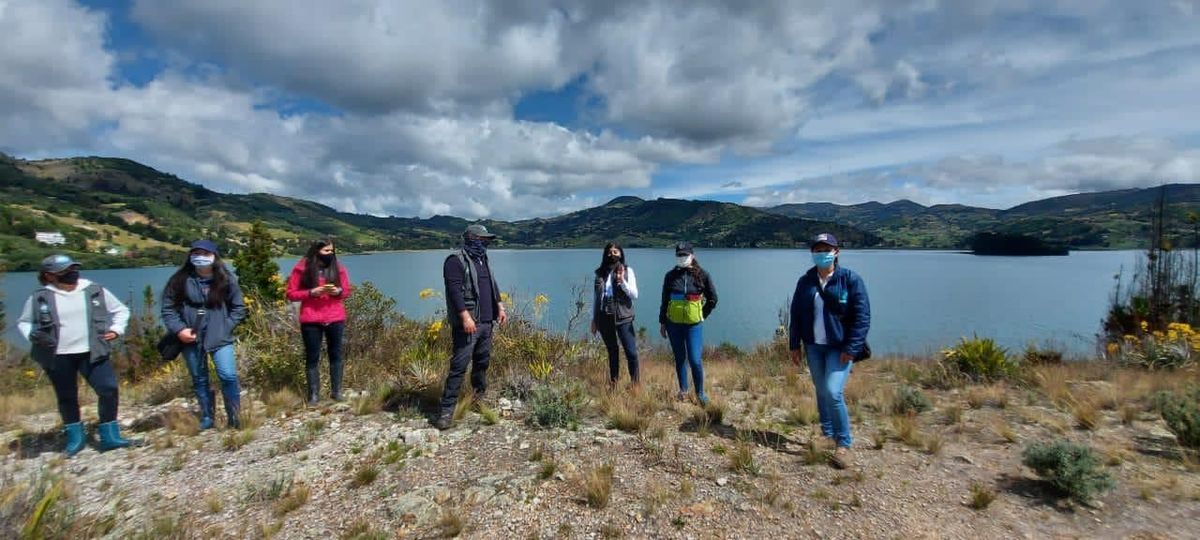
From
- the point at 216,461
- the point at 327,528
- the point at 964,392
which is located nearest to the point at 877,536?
the point at 327,528

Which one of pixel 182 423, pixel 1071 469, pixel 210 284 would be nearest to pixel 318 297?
pixel 210 284

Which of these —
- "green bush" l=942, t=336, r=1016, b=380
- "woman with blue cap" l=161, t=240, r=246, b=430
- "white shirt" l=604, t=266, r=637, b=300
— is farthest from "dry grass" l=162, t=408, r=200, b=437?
"green bush" l=942, t=336, r=1016, b=380

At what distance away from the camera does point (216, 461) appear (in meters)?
4.26

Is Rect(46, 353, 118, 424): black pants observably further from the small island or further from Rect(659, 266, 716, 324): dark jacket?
the small island

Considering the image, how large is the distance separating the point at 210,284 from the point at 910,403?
772 cm

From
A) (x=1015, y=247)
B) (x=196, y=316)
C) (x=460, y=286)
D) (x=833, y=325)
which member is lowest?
(x=1015, y=247)

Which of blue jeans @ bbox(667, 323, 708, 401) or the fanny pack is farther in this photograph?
blue jeans @ bbox(667, 323, 708, 401)

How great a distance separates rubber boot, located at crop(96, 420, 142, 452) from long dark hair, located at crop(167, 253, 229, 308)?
1.29 m

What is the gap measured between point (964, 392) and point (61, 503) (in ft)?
30.0

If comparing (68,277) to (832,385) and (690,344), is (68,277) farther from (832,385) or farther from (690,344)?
(832,385)

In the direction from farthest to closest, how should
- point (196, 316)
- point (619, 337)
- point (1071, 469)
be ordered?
point (619, 337)
point (196, 316)
point (1071, 469)

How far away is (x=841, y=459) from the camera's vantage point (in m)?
4.01

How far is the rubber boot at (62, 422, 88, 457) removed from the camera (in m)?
4.46

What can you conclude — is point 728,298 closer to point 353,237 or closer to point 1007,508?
point 1007,508
